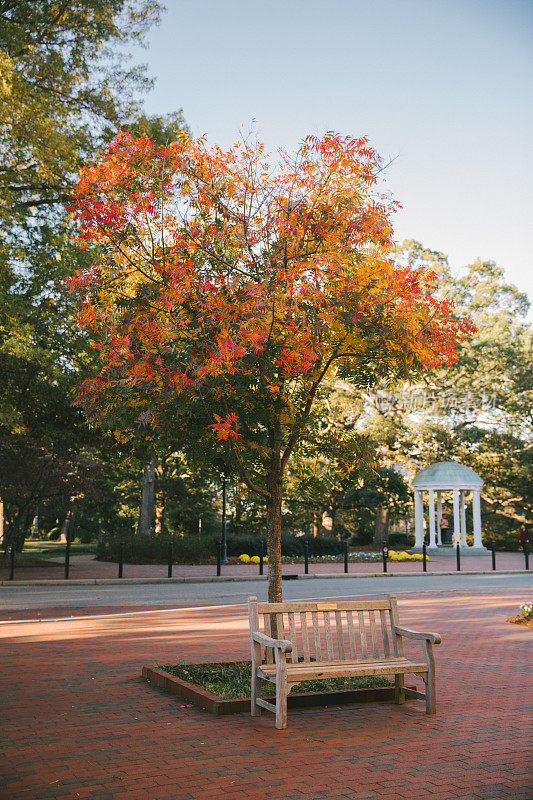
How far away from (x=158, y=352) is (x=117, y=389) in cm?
57

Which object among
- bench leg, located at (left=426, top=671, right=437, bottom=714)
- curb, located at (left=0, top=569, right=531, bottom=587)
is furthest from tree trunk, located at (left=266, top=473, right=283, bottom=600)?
curb, located at (left=0, top=569, right=531, bottom=587)

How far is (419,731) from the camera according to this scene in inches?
227

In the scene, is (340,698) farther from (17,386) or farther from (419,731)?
(17,386)

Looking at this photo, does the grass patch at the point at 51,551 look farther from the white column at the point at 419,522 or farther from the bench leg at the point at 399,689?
the bench leg at the point at 399,689

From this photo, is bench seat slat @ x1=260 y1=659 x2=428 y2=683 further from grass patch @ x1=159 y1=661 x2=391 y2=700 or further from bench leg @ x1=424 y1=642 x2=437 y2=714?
grass patch @ x1=159 y1=661 x2=391 y2=700

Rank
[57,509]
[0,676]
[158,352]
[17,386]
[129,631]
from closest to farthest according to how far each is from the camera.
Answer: [158,352] < [0,676] < [129,631] < [17,386] < [57,509]

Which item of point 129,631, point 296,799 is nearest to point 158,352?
point 296,799

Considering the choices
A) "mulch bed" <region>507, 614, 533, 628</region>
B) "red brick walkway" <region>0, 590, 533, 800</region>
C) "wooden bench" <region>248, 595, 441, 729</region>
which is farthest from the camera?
"mulch bed" <region>507, 614, 533, 628</region>

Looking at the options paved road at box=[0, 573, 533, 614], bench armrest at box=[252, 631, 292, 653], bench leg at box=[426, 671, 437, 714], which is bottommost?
paved road at box=[0, 573, 533, 614]

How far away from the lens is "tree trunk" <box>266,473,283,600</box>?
7.38 metres

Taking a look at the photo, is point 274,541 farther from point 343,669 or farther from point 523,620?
point 523,620

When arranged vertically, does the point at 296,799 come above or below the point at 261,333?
below

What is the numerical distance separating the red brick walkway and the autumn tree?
1873mm

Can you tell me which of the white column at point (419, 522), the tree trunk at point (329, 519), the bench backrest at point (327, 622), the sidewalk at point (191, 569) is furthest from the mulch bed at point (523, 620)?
the tree trunk at point (329, 519)
